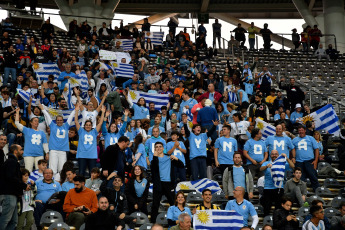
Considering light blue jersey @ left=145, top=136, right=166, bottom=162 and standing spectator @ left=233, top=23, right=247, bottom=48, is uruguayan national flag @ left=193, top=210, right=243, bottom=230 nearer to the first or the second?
light blue jersey @ left=145, top=136, right=166, bottom=162

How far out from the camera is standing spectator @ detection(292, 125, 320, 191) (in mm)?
14945

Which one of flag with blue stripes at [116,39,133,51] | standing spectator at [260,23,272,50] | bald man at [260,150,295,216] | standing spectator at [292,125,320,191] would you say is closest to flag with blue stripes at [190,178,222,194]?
bald man at [260,150,295,216]

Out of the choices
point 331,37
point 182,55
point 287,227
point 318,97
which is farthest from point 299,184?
point 331,37

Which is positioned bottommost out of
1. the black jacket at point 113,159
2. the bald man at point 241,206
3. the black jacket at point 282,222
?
the black jacket at point 282,222

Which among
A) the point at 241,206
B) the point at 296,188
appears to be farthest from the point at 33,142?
the point at 296,188

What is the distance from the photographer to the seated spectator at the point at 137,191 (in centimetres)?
1279

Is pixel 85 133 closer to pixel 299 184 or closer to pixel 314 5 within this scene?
pixel 299 184

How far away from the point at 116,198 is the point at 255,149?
12.9 ft

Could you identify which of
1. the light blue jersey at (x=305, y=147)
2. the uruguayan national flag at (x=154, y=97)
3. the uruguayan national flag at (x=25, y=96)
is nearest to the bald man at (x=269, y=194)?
the light blue jersey at (x=305, y=147)

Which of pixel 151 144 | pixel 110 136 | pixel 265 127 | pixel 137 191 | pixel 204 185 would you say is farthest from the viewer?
pixel 265 127

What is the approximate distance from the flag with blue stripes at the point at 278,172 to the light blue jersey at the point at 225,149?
1303 mm

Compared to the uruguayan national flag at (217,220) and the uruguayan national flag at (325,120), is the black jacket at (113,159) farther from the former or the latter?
the uruguayan national flag at (325,120)

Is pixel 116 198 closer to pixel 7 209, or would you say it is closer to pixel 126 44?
pixel 7 209

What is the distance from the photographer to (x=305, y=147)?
15.3m
